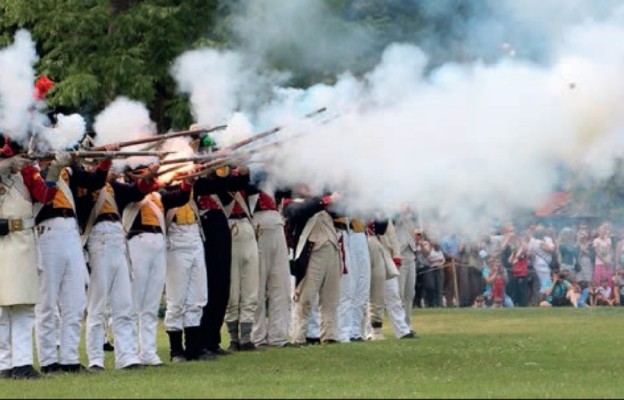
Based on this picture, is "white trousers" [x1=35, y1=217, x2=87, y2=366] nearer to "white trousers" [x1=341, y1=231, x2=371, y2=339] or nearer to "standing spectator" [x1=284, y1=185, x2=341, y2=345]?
"standing spectator" [x1=284, y1=185, x2=341, y2=345]

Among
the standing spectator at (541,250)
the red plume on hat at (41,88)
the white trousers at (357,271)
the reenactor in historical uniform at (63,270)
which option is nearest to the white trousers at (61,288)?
the reenactor in historical uniform at (63,270)

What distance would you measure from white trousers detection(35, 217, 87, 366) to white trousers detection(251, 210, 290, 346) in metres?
5.04

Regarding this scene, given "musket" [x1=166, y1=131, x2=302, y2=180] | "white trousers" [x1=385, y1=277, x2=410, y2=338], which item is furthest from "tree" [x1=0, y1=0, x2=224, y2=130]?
"musket" [x1=166, y1=131, x2=302, y2=180]

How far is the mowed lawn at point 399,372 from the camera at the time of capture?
586 inches

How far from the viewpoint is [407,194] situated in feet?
66.0

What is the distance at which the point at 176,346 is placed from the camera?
19828mm

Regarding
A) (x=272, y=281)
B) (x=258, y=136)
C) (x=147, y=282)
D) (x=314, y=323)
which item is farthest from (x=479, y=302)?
(x=147, y=282)

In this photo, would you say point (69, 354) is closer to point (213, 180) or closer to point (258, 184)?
point (213, 180)

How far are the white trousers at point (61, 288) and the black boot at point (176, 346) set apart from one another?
2.40 m

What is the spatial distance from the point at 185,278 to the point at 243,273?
1944 mm

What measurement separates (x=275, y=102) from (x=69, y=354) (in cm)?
518

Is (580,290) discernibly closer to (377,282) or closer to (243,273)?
(377,282)

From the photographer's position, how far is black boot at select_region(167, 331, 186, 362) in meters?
19.8

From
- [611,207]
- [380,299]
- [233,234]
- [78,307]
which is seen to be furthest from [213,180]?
[611,207]
